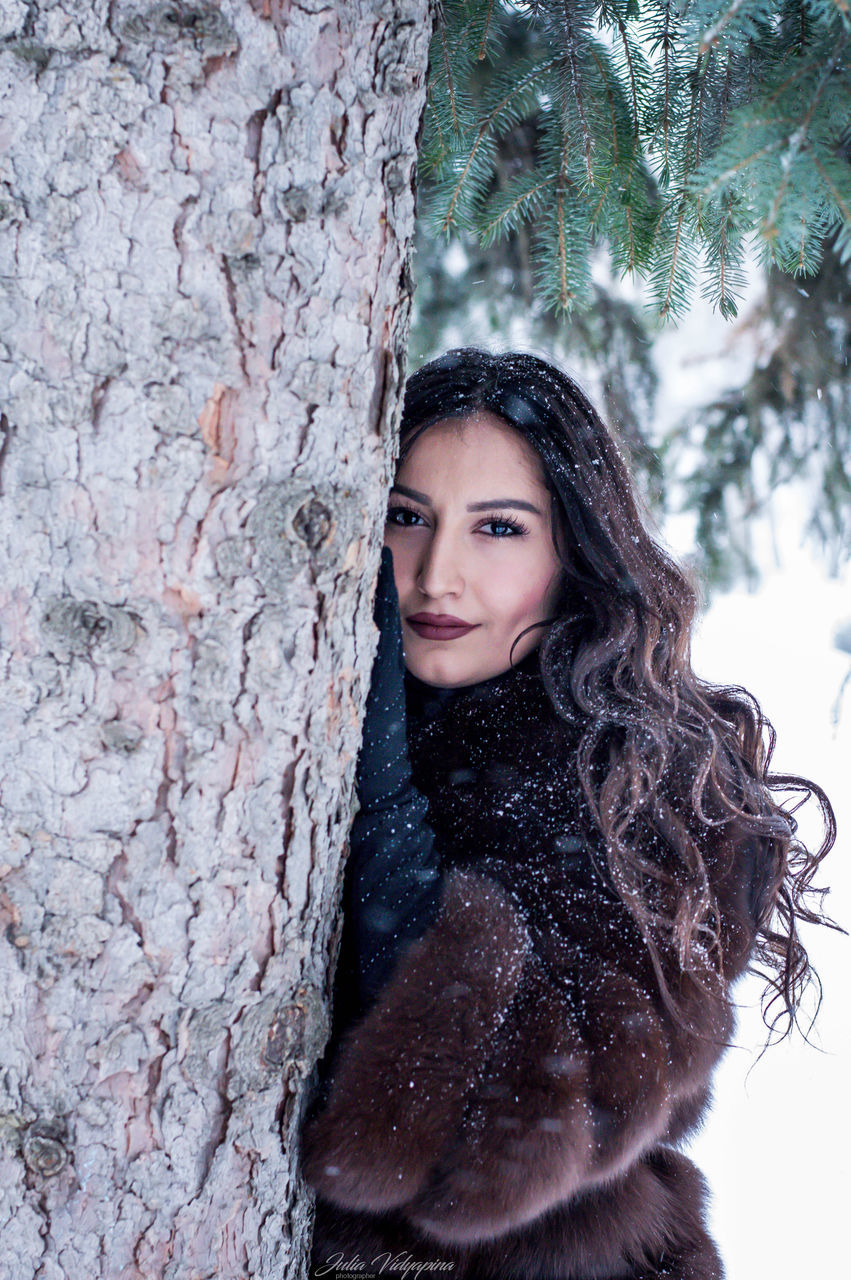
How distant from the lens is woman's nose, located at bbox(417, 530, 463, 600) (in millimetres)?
1746

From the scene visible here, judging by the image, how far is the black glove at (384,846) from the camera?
4.65 ft

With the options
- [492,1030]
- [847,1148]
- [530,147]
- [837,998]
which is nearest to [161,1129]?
[492,1030]

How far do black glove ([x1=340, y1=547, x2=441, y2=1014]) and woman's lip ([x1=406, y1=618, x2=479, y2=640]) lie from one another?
0.36m

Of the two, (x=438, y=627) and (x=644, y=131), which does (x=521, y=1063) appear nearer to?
(x=438, y=627)

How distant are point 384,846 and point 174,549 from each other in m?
0.66

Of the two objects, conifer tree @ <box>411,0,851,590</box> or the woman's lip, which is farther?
the woman's lip

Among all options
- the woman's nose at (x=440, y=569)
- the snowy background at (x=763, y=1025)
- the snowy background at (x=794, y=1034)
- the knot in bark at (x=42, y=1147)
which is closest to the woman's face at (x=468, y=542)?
the woman's nose at (x=440, y=569)

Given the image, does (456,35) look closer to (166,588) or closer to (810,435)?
(166,588)

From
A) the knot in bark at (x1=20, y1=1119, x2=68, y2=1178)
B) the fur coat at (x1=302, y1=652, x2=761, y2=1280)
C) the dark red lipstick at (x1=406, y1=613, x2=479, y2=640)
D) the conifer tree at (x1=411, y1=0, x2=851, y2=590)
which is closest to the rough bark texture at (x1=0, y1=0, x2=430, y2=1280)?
the knot in bark at (x1=20, y1=1119, x2=68, y2=1178)

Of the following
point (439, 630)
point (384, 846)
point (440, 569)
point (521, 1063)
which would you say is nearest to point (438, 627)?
point (439, 630)

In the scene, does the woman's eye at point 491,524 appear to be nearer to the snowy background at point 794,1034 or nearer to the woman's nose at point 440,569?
the woman's nose at point 440,569

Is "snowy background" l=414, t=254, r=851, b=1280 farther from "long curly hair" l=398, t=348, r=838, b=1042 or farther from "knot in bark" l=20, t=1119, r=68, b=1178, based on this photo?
"knot in bark" l=20, t=1119, r=68, b=1178

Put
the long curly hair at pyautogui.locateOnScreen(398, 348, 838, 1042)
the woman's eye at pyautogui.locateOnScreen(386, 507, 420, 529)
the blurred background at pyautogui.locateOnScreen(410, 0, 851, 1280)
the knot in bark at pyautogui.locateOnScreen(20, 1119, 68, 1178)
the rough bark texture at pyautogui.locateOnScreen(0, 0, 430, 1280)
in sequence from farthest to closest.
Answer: the woman's eye at pyautogui.locateOnScreen(386, 507, 420, 529) < the long curly hair at pyautogui.locateOnScreen(398, 348, 838, 1042) < the blurred background at pyautogui.locateOnScreen(410, 0, 851, 1280) < the knot in bark at pyautogui.locateOnScreen(20, 1119, 68, 1178) < the rough bark texture at pyautogui.locateOnScreen(0, 0, 430, 1280)

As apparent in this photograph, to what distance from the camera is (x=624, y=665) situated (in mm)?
1863
